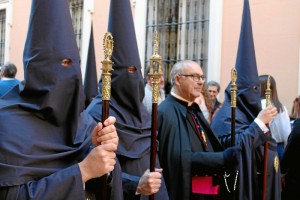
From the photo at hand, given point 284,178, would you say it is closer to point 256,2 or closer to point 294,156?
point 294,156

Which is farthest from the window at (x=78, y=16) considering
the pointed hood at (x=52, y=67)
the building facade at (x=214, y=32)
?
the pointed hood at (x=52, y=67)

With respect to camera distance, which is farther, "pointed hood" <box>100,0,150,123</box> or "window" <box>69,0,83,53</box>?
"window" <box>69,0,83,53</box>

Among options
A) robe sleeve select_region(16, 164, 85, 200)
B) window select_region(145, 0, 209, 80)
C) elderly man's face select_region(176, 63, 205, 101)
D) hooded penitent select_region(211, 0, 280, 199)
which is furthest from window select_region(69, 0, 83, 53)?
robe sleeve select_region(16, 164, 85, 200)

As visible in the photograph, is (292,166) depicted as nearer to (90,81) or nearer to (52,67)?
(90,81)

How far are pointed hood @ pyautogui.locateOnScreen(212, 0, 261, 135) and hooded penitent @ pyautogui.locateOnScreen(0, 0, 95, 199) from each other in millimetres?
2305

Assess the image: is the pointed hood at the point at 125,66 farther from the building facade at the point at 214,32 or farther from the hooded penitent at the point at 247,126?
the building facade at the point at 214,32

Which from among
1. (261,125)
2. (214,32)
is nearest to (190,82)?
(261,125)

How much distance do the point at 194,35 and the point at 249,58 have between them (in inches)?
195

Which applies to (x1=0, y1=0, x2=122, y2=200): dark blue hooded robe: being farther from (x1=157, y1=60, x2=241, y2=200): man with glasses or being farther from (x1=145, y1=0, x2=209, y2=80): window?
(x1=145, y1=0, x2=209, y2=80): window

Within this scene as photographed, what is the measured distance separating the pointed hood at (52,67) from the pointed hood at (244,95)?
2349 millimetres

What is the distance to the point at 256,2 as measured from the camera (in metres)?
8.39

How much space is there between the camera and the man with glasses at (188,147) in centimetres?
373

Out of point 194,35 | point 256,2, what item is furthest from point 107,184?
point 194,35

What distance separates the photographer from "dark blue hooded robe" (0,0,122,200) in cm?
221
